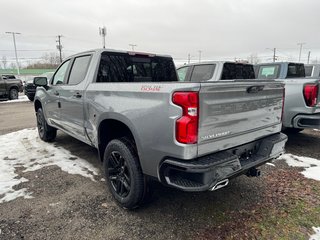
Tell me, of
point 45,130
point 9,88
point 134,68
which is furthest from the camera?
point 9,88

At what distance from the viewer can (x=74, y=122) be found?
421cm

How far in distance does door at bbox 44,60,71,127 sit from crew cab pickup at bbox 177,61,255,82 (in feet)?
10.7

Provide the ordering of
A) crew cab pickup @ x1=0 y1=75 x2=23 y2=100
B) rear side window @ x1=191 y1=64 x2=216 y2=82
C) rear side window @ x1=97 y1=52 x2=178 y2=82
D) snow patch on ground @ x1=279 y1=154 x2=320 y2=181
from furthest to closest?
1. crew cab pickup @ x1=0 y1=75 x2=23 y2=100
2. rear side window @ x1=191 y1=64 x2=216 y2=82
3. snow patch on ground @ x1=279 y1=154 x2=320 y2=181
4. rear side window @ x1=97 y1=52 x2=178 y2=82

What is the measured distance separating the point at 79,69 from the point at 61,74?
3.08 feet

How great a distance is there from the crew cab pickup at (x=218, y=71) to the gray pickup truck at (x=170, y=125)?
255 centimetres

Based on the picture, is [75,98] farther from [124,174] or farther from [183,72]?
[183,72]

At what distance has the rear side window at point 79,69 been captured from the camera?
4.01 meters

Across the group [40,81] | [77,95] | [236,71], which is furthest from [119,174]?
[236,71]

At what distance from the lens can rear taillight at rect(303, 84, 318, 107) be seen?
4.81 metres

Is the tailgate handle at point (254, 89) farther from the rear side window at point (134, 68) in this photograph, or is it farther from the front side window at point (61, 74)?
the front side window at point (61, 74)

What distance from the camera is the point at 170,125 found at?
2.28 metres

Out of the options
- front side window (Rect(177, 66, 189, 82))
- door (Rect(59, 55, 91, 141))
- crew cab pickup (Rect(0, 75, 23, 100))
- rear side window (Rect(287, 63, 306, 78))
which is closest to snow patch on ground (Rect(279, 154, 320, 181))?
rear side window (Rect(287, 63, 306, 78))

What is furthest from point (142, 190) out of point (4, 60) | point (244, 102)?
point (4, 60)

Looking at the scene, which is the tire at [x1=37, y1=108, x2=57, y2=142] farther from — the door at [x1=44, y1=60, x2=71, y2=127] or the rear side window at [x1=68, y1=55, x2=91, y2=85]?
the rear side window at [x1=68, y1=55, x2=91, y2=85]
